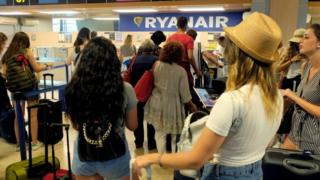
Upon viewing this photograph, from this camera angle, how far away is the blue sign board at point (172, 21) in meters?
7.70

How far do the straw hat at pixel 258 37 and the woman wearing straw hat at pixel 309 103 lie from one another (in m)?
0.85

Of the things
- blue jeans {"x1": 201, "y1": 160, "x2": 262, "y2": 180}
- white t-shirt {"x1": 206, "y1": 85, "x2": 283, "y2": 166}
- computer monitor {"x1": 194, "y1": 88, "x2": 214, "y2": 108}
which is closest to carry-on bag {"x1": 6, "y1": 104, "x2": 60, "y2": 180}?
computer monitor {"x1": 194, "y1": 88, "x2": 214, "y2": 108}

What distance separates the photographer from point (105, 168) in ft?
6.16

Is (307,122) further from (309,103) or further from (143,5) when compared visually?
(143,5)

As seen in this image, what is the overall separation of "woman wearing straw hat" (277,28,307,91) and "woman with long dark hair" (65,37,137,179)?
217 cm

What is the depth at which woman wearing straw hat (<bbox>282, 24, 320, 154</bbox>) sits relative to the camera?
1942 millimetres

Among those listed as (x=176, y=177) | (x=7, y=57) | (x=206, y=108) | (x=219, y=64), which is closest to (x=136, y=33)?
(x=219, y=64)

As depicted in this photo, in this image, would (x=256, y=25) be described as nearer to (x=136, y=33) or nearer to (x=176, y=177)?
(x=176, y=177)

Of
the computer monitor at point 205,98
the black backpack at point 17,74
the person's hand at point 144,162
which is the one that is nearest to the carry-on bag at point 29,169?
the black backpack at point 17,74

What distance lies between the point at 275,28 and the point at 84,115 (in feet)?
3.67

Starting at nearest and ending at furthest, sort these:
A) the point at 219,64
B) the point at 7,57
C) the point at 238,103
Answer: the point at 238,103, the point at 7,57, the point at 219,64

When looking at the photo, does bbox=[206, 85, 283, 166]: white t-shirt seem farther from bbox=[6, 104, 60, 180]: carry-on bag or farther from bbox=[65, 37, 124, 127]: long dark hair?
bbox=[6, 104, 60, 180]: carry-on bag

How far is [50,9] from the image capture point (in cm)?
678

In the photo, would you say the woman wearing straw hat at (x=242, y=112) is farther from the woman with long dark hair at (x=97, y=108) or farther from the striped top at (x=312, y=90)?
the striped top at (x=312, y=90)
